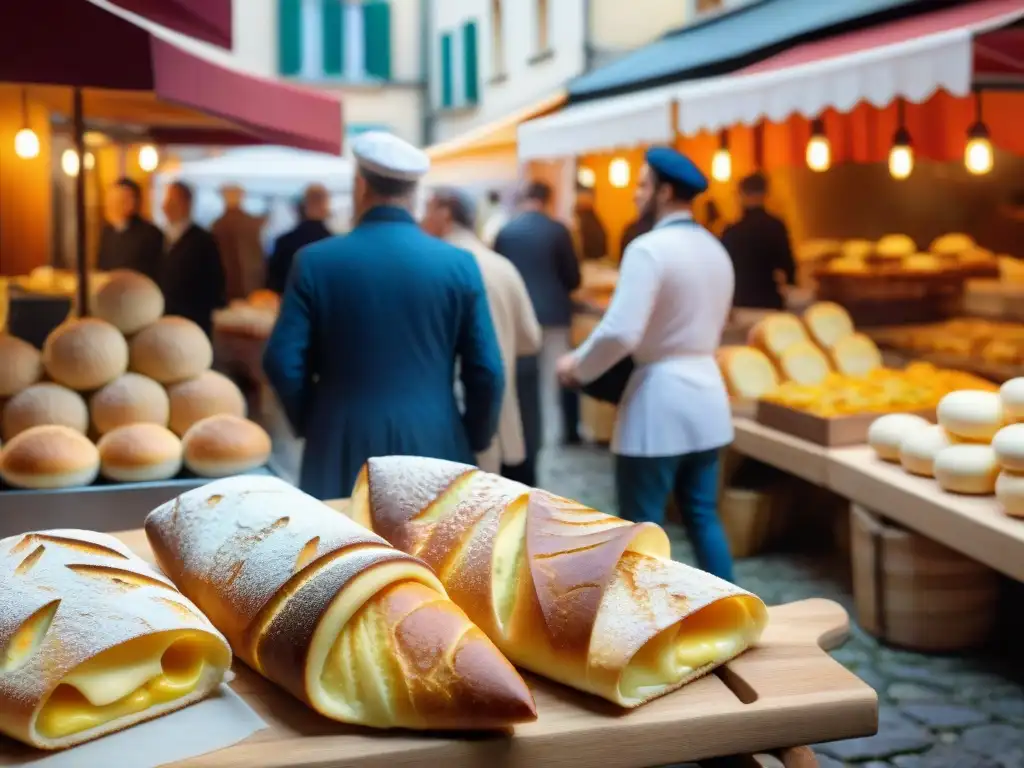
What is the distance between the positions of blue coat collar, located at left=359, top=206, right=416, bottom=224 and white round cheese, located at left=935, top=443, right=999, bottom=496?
1974 mm

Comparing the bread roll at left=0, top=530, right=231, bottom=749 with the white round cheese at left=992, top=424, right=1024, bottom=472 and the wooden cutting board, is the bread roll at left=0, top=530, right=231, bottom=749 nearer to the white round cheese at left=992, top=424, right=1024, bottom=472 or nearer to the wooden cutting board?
the wooden cutting board

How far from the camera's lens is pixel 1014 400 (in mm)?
3961

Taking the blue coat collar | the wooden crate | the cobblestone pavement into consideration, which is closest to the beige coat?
the cobblestone pavement

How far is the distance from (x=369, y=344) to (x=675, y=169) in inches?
51.7

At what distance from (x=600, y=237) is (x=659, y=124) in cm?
553

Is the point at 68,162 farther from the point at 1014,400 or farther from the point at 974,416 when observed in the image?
the point at 1014,400

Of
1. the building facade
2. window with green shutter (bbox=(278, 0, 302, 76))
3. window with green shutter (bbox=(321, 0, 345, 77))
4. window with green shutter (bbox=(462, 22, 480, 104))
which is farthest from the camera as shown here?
window with green shutter (bbox=(321, 0, 345, 77))

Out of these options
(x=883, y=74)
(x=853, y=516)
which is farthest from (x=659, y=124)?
(x=853, y=516)

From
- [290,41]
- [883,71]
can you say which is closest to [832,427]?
[883,71]

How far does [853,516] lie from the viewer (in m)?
4.73

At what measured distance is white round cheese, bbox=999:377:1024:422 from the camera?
395 centimetres

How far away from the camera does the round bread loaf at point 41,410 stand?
3.44m

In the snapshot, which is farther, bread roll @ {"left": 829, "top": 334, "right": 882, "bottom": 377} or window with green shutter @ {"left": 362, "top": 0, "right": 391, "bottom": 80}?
window with green shutter @ {"left": 362, "top": 0, "right": 391, "bottom": 80}

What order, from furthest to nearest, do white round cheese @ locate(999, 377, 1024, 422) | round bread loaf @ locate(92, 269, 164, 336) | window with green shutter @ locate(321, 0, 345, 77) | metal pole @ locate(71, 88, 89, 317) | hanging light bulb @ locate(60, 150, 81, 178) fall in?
window with green shutter @ locate(321, 0, 345, 77), hanging light bulb @ locate(60, 150, 81, 178), metal pole @ locate(71, 88, 89, 317), white round cheese @ locate(999, 377, 1024, 422), round bread loaf @ locate(92, 269, 164, 336)
